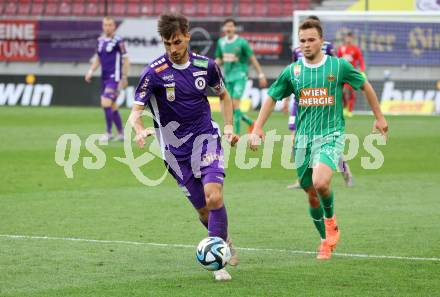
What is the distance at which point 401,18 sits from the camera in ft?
94.1

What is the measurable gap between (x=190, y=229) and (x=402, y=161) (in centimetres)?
774

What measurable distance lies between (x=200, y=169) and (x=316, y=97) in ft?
4.95

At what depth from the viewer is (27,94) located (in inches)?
1288

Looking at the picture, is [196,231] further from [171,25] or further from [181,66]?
[171,25]

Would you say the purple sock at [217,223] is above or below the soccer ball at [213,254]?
above

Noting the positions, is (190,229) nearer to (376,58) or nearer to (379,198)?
(379,198)

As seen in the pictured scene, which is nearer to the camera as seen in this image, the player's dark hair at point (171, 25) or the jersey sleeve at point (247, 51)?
the player's dark hair at point (171, 25)

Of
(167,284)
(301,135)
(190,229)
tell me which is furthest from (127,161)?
(167,284)

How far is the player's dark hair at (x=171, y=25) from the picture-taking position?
7.64 meters

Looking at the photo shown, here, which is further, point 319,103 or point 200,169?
point 319,103

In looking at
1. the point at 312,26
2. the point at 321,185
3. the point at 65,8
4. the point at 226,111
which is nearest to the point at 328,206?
the point at 321,185

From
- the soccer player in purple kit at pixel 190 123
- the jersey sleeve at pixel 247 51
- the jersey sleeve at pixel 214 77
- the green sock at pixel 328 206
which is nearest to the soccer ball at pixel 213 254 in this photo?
the soccer player in purple kit at pixel 190 123

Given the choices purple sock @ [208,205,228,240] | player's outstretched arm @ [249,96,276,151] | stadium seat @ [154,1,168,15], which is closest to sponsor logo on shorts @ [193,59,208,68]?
player's outstretched arm @ [249,96,276,151]

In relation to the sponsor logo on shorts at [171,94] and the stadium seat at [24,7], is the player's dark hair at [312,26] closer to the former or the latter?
the sponsor logo on shorts at [171,94]
